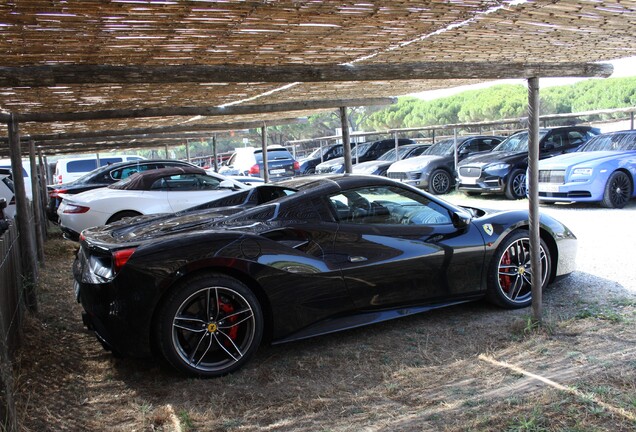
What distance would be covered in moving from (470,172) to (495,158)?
688 millimetres

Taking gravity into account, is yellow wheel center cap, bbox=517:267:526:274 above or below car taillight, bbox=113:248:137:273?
below

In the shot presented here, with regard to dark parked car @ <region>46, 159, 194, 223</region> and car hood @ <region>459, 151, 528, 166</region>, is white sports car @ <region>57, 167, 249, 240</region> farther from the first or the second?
car hood @ <region>459, 151, 528, 166</region>

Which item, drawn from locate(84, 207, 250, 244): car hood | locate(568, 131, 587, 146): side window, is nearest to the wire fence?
locate(84, 207, 250, 244): car hood

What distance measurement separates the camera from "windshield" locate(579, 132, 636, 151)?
473 inches

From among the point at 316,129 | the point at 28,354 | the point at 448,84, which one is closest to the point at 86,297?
the point at 28,354

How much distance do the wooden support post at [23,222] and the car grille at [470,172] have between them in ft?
35.5

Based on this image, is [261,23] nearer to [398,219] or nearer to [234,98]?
[398,219]

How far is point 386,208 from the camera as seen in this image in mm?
5141

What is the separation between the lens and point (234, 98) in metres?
8.81

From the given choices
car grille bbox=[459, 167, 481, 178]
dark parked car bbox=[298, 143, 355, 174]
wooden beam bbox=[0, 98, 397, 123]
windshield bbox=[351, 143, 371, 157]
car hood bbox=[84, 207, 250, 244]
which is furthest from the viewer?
dark parked car bbox=[298, 143, 355, 174]

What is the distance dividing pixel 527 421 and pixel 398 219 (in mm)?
2217

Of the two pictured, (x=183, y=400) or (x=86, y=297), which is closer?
(x=183, y=400)

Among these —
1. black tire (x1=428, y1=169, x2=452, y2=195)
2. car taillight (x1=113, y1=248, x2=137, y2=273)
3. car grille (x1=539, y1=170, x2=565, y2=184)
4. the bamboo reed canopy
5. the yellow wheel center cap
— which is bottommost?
black tire (x1=428, y1=169, x2=452, y2=195)

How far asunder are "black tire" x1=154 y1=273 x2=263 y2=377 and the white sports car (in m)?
6.14
